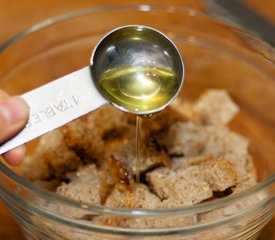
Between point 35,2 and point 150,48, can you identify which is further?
point 35,2

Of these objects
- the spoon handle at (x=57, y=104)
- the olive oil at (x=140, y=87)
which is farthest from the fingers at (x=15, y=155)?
the olive oil at (x=140, y=87)

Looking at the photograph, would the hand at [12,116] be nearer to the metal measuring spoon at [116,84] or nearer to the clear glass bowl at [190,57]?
the metal measuring spoon at [116,84]

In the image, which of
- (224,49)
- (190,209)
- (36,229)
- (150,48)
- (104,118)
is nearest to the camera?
(190,209)

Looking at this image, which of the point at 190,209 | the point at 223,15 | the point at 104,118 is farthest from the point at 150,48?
the point at 223,15

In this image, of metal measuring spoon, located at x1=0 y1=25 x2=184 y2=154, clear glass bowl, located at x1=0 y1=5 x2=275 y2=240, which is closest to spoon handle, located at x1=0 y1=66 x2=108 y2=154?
metal measuring spoon, located at x1=0 y1=25 x2=184 y2=154

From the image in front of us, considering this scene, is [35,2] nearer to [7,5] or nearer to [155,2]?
[7,5]

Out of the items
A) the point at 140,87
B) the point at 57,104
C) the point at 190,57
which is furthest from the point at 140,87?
the point at 190,57
